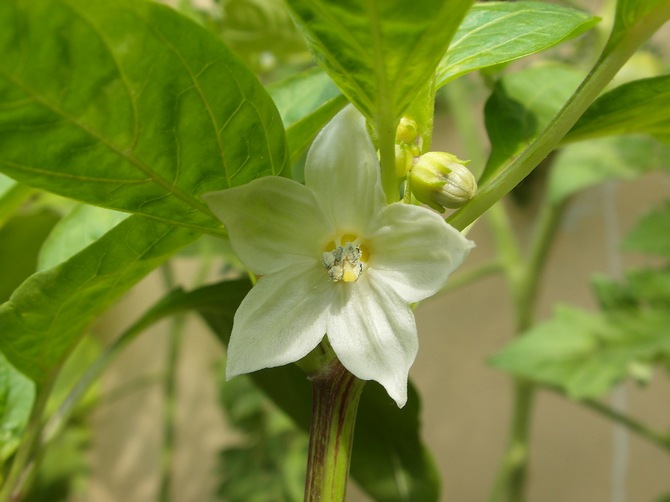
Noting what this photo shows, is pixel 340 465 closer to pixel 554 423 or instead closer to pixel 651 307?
pixel 651 307

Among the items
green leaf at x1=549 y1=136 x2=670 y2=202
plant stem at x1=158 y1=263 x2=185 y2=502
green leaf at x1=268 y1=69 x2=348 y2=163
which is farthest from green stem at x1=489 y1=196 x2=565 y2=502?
green leaf at x1=268 y1=69 x2=348 y2=163

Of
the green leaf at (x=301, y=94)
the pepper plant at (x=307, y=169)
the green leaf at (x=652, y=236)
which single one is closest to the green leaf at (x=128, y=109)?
the pepper plant at (x=307, y=169)

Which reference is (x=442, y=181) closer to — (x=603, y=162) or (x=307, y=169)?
(x=307, y=169)

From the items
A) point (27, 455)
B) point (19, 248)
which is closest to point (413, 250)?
point (27, 455)

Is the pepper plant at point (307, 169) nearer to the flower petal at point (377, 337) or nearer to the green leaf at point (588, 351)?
the flower petal at point (377, 337)

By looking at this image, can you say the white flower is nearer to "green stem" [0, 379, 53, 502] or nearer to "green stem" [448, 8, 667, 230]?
"green stem" [448, 8, 667, 230]

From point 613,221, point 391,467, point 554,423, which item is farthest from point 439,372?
point 391,467
